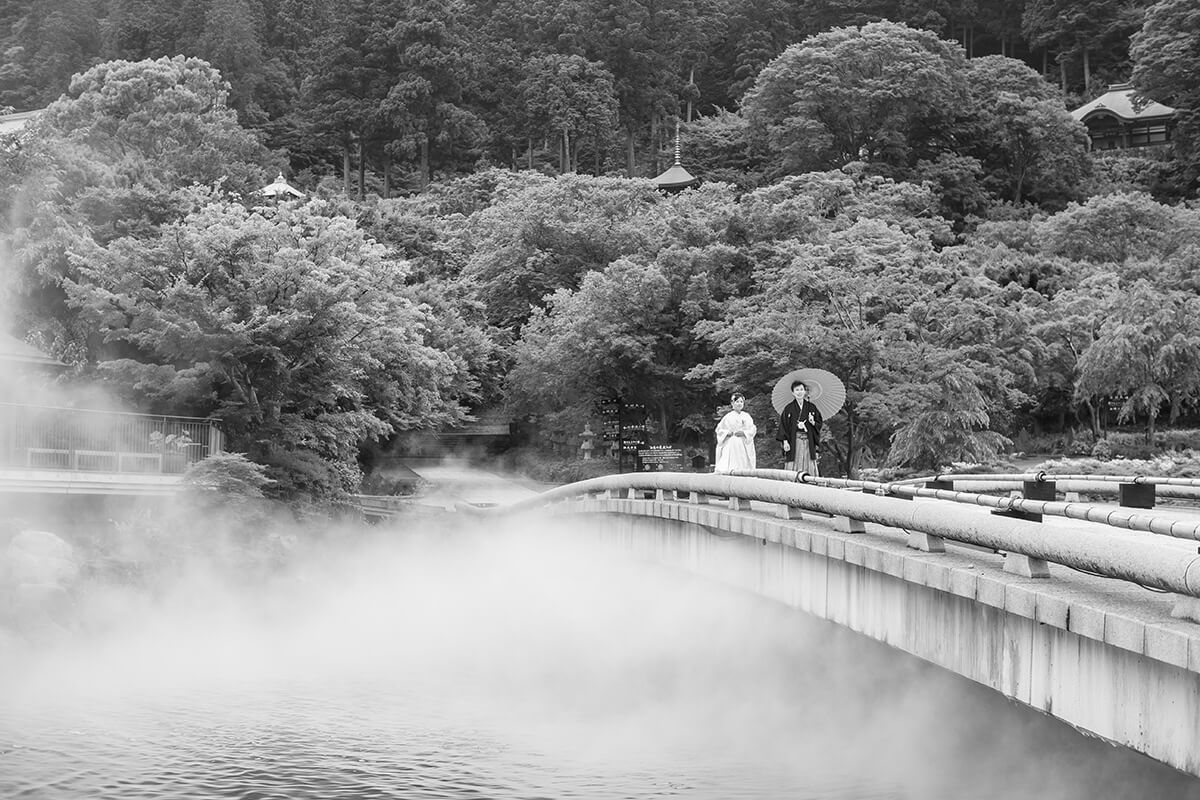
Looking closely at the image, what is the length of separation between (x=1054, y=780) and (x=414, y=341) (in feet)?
103

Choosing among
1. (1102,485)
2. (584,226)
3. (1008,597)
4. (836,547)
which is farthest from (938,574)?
(584,226)

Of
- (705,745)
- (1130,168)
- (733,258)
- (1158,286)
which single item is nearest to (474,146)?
(1130,168)

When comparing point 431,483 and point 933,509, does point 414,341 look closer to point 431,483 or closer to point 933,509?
point 431,483

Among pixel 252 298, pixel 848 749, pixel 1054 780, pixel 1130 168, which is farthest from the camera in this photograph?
pixel 1130 168

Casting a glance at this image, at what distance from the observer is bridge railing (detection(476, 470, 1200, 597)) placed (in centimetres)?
709

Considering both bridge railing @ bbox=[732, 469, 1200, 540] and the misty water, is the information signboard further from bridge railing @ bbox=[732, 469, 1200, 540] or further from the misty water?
bridge railing @ bbox=[732, 469, 1200, 540]

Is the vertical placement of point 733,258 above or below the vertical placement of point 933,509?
above

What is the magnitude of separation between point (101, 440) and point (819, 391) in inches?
745

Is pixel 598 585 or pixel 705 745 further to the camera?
pixel 598 585

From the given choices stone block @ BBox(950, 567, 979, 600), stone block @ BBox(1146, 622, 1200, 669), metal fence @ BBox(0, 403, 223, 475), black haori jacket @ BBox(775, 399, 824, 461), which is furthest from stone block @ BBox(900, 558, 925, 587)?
metal fence @ BBox(0, 403, 223, 475)

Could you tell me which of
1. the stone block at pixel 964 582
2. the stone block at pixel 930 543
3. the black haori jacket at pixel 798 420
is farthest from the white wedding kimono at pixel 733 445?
the stone block at pixel 964 582

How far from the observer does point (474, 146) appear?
3457 inches

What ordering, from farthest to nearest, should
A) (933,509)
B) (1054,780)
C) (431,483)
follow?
(431,483) < (1054,780) < (933,509)

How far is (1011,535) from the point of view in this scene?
8805mm
